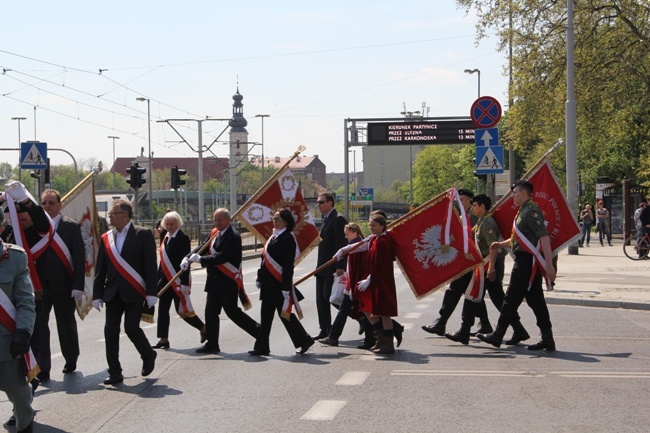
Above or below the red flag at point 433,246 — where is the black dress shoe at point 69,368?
below

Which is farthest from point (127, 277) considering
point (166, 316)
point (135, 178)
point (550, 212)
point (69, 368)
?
point (135, 178)

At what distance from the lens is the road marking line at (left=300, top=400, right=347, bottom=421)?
7848 millimetres

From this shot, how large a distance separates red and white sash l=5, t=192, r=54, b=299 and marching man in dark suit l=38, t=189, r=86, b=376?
14 cm

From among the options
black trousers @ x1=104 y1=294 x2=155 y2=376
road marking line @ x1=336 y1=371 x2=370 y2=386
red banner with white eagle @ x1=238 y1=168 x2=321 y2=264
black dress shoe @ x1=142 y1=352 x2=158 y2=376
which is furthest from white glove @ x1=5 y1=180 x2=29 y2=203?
red banner with white eagle @ x1=238 y1=168 x2=321 y2=264

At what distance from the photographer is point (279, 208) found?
1375 centimetres

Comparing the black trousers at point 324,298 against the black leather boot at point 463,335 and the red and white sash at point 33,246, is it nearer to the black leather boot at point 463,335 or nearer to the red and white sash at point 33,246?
the black leather boot at point 463,335

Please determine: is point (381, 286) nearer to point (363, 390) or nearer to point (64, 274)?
point (363, 390)

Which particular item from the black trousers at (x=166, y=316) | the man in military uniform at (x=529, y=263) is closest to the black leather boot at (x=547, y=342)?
the man in military uniform at (x=529, y=263)

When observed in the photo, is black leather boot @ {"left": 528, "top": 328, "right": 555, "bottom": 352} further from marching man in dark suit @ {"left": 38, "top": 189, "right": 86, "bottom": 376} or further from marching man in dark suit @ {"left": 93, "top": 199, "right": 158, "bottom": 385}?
marching man in dark suit @ {"left": 38, "top": 189, "right": 86, "bottom": 376}

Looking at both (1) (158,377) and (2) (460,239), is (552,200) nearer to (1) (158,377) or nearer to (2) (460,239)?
(2) (460,239)

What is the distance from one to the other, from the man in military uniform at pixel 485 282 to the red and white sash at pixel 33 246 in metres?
4.81

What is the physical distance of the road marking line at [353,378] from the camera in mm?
9484

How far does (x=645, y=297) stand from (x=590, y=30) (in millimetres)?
16197

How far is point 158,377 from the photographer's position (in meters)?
10.1
